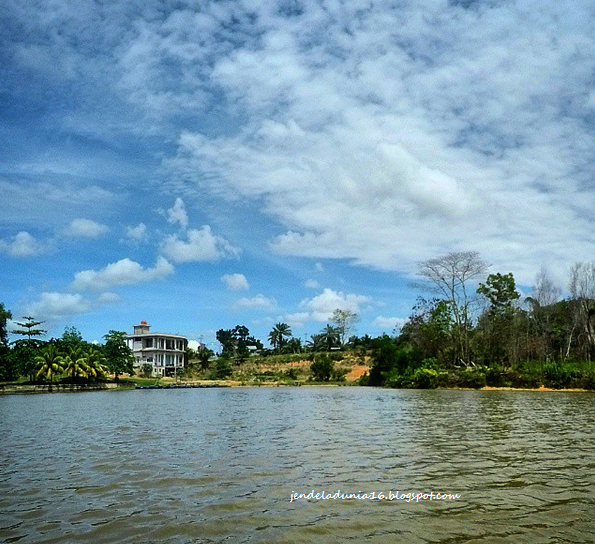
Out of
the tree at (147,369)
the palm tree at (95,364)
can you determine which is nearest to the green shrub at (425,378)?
the palm tree at (95,364)

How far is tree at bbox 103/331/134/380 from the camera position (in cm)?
7425

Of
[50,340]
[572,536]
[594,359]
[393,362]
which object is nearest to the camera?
[572,536]

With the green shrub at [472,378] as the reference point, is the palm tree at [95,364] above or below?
above

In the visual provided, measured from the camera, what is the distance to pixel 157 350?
325ft

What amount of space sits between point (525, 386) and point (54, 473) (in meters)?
44.6

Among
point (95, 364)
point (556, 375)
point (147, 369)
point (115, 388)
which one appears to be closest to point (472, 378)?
point (556, 375)

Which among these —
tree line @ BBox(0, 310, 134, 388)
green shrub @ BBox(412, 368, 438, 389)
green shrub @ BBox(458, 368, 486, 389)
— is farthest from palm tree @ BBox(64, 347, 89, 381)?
green shrub @ BBox(458, 368, 486, 389)

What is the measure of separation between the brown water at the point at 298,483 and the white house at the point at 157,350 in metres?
82.5

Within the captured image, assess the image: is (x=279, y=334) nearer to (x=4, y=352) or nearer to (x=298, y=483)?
(x=4, y=352)

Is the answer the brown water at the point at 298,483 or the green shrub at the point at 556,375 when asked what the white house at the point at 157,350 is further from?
the brown water at the point at 298,483

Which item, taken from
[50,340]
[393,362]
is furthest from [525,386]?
[50,340]

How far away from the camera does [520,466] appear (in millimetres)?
10531

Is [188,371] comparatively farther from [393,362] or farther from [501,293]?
[501,293]

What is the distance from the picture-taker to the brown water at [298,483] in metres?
6.69
